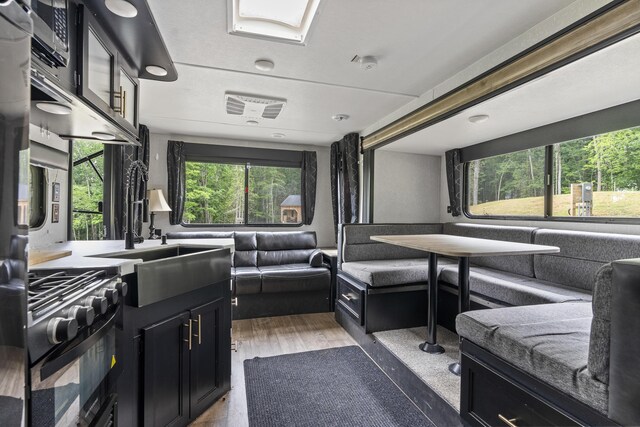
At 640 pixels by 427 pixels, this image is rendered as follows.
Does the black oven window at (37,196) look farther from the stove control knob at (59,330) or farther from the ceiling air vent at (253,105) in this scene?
the ceiling air vent at (253,105)

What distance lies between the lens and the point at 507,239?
2957 millimetres

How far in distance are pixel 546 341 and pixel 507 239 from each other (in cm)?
200

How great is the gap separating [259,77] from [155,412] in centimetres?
234

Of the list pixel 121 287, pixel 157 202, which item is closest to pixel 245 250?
pixel 157 202

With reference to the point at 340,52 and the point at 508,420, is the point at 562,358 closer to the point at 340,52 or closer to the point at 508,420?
the point at 508,420

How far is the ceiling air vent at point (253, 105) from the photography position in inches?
113

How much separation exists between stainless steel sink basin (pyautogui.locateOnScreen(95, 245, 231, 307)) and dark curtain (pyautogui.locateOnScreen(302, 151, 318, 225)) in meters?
2.99

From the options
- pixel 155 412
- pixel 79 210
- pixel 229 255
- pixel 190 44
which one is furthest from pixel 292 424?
pixel 79 210

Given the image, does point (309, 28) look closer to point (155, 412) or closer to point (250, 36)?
point (250, 36)

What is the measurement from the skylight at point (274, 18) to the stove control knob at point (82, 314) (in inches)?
61.8

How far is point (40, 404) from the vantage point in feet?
2.37

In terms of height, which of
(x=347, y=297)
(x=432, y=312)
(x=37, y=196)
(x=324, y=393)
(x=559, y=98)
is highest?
(x=559, y=98)

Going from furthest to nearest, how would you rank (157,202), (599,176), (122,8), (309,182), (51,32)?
(309,182) < (157,202) < (599,176) < (122,8) < (51,32)

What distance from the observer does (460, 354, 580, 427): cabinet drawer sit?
3.65 ft
